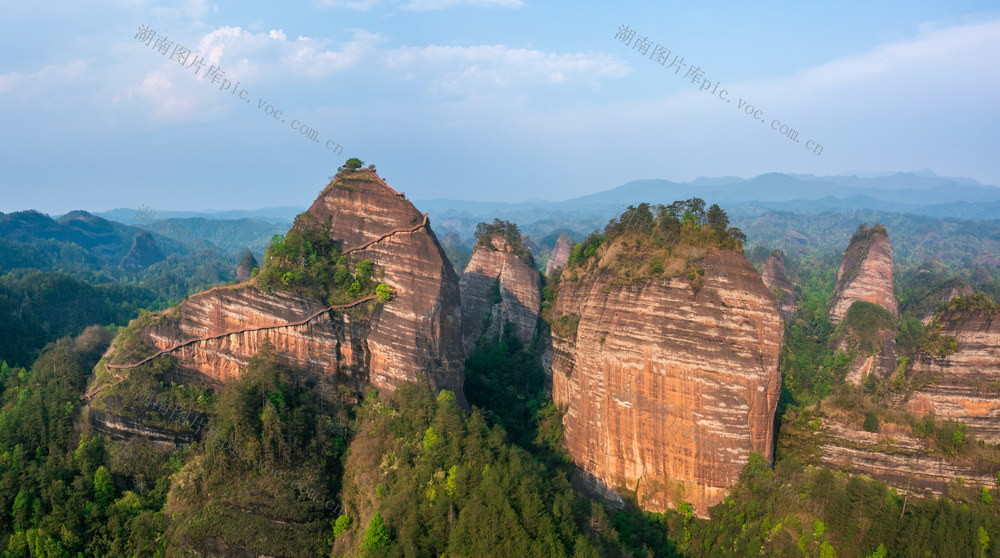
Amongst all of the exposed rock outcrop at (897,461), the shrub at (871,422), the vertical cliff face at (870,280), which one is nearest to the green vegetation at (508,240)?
the exposed rock outcrop at (897,461)

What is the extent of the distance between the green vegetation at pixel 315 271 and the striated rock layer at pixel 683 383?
10538 millimetres

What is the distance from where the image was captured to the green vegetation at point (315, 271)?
2352 cm

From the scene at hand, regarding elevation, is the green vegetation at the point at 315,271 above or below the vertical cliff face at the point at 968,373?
above

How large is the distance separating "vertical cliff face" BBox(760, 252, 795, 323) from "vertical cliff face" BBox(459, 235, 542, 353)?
79.5 feet

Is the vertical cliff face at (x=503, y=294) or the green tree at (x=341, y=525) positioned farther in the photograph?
the vertical cliff face at (x=503, y=294)

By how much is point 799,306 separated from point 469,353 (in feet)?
137

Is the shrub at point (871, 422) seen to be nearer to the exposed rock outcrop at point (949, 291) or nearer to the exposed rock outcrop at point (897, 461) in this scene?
the exposed rock outcrop at point (897, 461)

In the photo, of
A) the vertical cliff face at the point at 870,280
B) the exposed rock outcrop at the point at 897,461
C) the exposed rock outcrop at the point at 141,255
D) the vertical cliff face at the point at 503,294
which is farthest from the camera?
the exposed rock outcrop at the point at 141,255

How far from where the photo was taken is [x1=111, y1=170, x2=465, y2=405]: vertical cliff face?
23281 millimetres

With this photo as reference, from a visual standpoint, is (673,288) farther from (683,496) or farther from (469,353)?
(469,353)

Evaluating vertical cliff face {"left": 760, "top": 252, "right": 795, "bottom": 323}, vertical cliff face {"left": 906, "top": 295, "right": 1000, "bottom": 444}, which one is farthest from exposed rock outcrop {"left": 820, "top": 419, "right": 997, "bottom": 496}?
vertical cliff face {"left": 760, "top": 252, "right": 795, "bottom": 323}

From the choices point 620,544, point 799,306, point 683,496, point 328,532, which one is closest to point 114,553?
point 328,532

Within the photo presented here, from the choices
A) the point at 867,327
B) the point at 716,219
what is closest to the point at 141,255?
the point at 716,219

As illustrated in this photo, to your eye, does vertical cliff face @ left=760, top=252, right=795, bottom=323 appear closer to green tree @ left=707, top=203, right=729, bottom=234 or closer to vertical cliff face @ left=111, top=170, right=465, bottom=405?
green tree @ left=707, top=203, right=729, bottom=234
